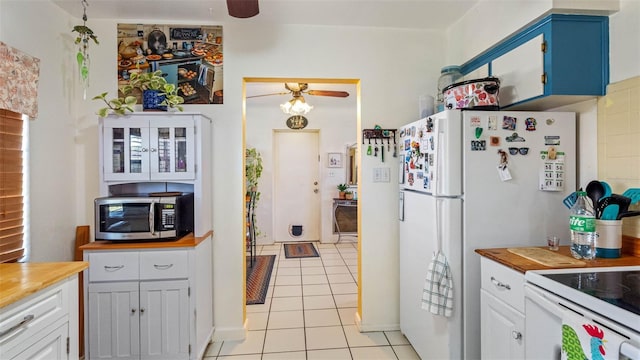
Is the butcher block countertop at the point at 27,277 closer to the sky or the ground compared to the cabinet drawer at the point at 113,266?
closer to the sky

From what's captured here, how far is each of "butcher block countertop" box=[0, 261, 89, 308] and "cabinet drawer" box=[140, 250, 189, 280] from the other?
51 centimetres

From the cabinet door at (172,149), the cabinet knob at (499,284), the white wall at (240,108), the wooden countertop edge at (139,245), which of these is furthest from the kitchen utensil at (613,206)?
the cabinet door at (172,149)

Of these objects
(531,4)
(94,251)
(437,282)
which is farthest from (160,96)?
(531,4)

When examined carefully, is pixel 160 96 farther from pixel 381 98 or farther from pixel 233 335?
pixel 233 335

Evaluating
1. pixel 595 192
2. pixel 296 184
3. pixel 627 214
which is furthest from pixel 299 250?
pixel 627 214

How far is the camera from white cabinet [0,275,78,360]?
1.06 meters

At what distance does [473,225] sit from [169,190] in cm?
216

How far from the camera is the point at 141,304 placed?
1943 millimetres

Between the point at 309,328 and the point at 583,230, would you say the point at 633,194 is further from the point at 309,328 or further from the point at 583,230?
the point at 309,328

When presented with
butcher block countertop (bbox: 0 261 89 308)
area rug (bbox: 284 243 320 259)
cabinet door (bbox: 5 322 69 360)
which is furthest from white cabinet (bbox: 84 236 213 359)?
area rug (bbox: 284 243 320 259)

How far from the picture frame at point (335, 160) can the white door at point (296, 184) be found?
24 cm

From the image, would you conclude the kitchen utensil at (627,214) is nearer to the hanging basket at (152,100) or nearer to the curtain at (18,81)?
the hanging basket at (152,100)

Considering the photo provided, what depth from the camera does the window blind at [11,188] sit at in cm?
168

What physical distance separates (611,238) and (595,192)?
24 centimetres
